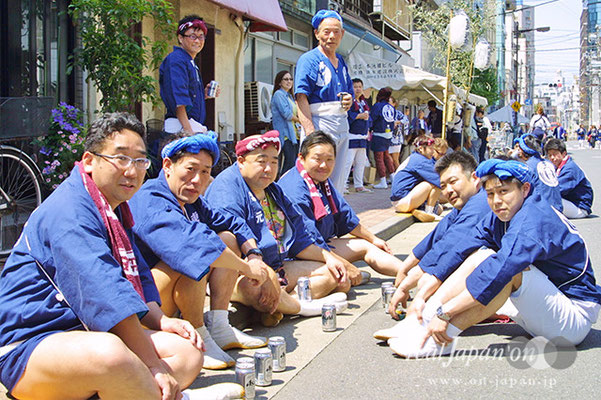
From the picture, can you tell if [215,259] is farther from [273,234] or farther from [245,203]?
[273,234]

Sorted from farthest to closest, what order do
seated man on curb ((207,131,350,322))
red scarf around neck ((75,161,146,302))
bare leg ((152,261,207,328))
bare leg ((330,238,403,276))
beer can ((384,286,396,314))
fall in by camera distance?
bare leg ((330,238,403,276)) < beer can ((384,286,396,314)) < seated man on curb ((207,131,350,322)) < bare leg ((152,261,207,328)) < red scarf around neck ((75,161,146,302))

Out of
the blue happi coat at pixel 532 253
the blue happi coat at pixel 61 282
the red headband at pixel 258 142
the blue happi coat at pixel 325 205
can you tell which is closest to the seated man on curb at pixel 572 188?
the blue happi coat at pixel 325 205

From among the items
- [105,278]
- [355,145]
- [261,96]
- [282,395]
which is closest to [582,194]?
[355,145]

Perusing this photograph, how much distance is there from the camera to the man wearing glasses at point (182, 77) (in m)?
6.87

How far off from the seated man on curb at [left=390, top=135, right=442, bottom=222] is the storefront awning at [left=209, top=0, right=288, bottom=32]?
11.5 ft

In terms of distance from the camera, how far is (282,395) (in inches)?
148

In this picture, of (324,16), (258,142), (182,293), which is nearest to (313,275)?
(258,142)

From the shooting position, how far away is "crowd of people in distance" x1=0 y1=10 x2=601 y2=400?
115 inches

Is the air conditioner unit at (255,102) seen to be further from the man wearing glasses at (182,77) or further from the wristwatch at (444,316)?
the wristwatch at (444,316)

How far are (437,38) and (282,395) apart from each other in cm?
2510

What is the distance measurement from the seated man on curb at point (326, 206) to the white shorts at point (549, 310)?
7.00 feet

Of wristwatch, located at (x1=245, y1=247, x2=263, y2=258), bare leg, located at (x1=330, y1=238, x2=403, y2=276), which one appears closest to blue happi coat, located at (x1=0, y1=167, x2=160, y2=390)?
wristwatch, located at (x1=245, y1=247, x2=263, y2=258)

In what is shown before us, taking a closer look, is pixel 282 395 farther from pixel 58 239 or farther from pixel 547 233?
pixel 547 233

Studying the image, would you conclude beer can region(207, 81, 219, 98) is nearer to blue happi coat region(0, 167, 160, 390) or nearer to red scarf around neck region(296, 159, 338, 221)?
red scarf around neck region(296, 159, 338, 221)
